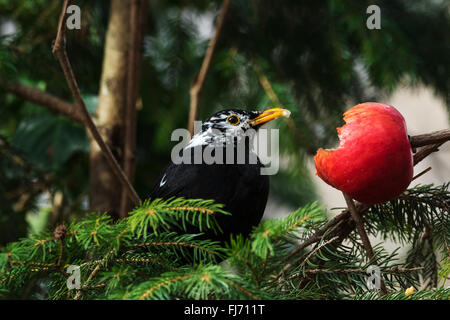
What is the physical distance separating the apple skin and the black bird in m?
0.34

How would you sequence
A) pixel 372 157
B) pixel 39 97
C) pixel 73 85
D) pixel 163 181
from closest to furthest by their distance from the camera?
pixel 372 157
pixel 73 85
pixel 163 181
pixel 39 97

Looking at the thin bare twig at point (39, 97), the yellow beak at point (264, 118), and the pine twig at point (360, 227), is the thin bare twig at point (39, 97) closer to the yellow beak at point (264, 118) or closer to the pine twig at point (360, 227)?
the yellow beak at point (264, 118)

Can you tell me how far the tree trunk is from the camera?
1710mm

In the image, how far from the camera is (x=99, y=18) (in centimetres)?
212

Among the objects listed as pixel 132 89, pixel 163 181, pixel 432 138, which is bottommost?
pixel 432 138

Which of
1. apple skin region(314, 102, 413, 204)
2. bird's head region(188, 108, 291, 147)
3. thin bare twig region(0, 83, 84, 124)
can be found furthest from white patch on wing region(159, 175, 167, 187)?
apple skin region(314, 102, 413, 204)

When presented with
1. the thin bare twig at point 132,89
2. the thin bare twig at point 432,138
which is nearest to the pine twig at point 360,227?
the thin bare twig at point 432,138

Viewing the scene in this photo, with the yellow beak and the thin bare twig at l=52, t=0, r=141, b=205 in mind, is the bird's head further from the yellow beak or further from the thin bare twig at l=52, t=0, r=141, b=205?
the thin bare twig at l=52, t=0, r=141, b=205

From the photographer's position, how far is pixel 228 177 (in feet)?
4.23

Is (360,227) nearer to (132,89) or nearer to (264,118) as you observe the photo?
(264,118)

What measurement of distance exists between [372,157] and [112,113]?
3.41 feet

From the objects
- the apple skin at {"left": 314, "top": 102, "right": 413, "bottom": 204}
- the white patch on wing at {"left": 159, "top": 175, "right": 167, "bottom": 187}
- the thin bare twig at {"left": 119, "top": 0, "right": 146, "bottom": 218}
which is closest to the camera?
the apple skin at {"left": 314, "top": 102, "right": 413, "bottom": 204}

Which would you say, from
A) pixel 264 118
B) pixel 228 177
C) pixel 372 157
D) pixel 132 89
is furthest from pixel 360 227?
pixel 132 89
